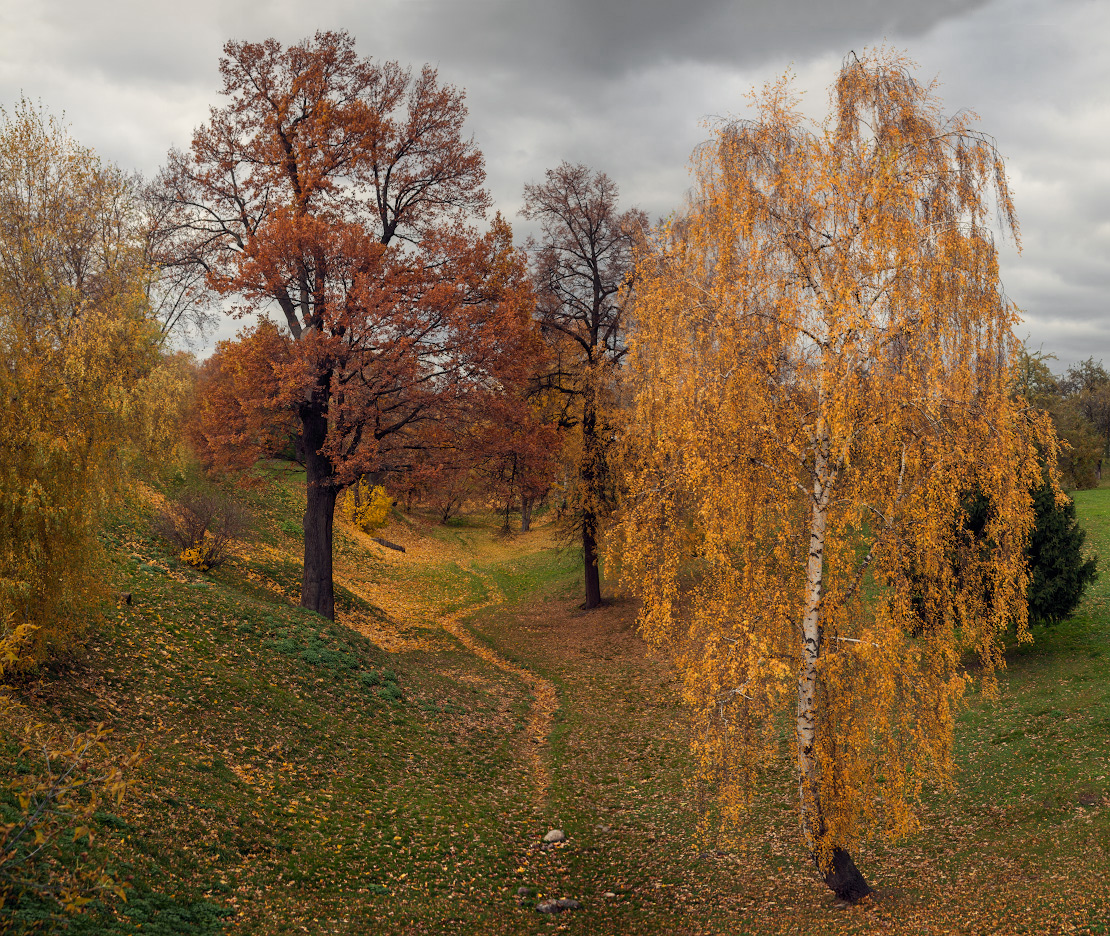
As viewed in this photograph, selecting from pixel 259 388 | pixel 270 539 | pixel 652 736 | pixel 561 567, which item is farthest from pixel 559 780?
pixel 561 567

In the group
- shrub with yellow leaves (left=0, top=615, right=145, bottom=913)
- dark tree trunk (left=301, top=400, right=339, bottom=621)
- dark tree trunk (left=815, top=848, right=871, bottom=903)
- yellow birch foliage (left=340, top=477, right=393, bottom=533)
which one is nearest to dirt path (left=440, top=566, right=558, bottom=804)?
dark tree trunk (left=815, top=848, right=871, bottom=903)

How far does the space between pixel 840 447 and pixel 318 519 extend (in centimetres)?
1496

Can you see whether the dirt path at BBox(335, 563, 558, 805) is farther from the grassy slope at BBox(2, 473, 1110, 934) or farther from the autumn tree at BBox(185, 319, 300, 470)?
the autumn tree at BBox(185, 319, 300, 470)

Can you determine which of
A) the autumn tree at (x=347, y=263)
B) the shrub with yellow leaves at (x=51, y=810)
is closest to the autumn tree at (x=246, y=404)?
the autumn tree at (x=347, y=263)

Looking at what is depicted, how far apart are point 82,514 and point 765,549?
9819 mm

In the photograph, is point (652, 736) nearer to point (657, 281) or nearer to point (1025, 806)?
point (1025, 806)

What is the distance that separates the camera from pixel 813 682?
8.39 meters

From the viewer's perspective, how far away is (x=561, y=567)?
35625 millimetres

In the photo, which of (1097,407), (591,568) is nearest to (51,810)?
(591,568)

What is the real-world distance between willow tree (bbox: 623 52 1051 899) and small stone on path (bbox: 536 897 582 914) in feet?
Result: 9.27

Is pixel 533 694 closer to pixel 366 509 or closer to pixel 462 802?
pixel 462 802

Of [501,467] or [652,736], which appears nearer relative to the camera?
[652,736]

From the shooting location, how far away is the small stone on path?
29.2 ft

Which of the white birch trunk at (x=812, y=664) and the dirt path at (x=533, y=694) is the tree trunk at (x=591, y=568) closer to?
the dirt path at (x=533, y=694)
